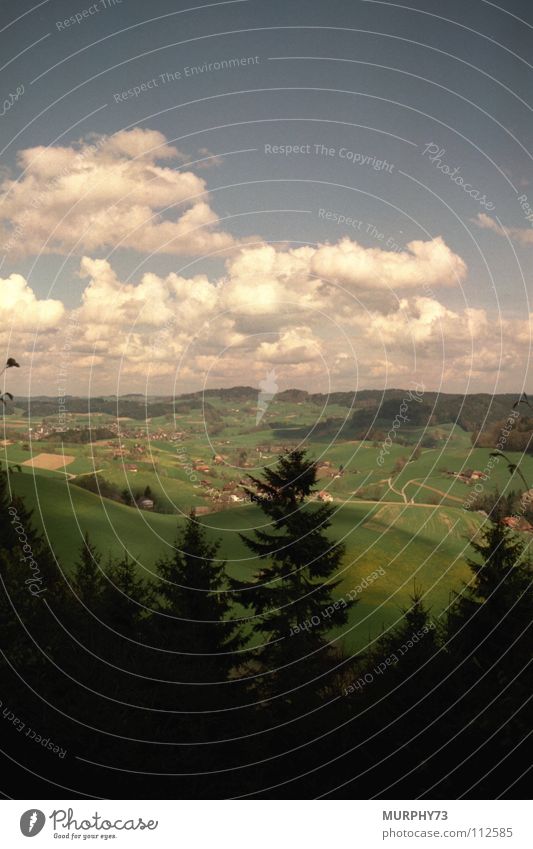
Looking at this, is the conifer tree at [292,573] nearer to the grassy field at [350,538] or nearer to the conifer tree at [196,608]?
the conifer tree at [196,608]

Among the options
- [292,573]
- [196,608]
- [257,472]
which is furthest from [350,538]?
[196,608]

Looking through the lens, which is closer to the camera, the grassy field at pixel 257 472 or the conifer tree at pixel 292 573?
the conifer tree at pixel 292 573

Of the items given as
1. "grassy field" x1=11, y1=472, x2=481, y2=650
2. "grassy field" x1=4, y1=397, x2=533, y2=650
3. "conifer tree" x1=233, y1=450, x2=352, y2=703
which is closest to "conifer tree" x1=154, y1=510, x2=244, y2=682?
"conifer tree" x1=233, y1=450, x2=352, y2=703

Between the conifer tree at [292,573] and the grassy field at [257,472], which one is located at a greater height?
the grassy field at [257,472]

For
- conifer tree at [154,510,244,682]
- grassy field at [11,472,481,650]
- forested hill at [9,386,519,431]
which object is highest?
forested hill at [9,386,519,431]

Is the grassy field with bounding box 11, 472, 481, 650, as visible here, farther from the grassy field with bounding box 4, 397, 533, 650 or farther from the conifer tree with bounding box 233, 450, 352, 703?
the conifer tree with bounding box 233, 450, 352, 703

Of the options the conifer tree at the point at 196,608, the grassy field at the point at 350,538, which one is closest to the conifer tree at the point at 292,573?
the conifer tree at the point at 196,608

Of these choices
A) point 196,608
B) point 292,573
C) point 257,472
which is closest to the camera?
point 196,608

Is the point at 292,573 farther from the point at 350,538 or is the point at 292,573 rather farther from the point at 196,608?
the point at 350,538

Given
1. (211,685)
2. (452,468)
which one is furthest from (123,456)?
(211,685)

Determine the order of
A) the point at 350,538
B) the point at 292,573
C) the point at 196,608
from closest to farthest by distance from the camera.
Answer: the point at 196,608 → the point at 292,573 → the point at 350,538

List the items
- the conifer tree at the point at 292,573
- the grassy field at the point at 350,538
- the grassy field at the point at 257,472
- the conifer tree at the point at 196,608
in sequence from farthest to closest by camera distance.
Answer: the grassy field at the point at 257,472 → the grassy field at the point at 350,538 → the conifer tree at the point at 292,573 → the conifer tree at the point at 196,608
